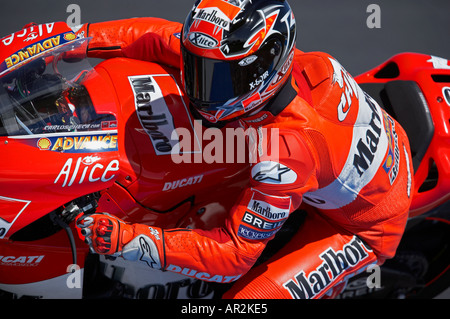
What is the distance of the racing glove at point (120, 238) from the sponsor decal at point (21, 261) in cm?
32

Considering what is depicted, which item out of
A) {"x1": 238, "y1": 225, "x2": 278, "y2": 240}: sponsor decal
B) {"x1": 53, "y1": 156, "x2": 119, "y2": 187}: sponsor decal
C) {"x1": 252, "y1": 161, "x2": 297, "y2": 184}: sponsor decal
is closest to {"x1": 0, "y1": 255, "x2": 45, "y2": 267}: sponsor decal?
{"x1": 53, "y1": 156, "x2": 119, "y2": 187}: sponsor decal

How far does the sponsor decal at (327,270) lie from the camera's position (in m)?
2.46

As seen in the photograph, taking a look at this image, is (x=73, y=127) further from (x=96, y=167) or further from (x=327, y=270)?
(x=327, y=270)

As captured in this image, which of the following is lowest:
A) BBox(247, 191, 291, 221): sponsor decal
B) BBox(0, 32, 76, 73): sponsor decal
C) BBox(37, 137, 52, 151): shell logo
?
BBox(247, 191, 291, 221): sponsor decal

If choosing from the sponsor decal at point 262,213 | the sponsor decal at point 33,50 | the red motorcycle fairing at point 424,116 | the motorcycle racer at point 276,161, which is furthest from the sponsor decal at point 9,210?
the red motorcycle fairing at point 424,116

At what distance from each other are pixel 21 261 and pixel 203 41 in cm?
120

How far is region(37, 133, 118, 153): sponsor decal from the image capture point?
199 centimetres

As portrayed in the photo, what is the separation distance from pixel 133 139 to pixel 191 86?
0.37 m

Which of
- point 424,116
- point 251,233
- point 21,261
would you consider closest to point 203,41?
point 251,233

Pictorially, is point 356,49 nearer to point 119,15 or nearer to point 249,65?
point 119,15

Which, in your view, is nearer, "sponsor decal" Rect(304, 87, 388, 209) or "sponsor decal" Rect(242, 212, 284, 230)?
"sponsor decal" Rect(242, 212, 284, 230)
